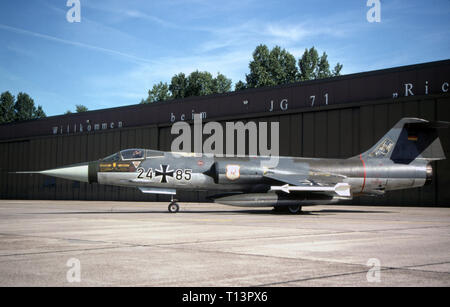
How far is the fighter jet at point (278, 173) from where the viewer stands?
18.8 metres

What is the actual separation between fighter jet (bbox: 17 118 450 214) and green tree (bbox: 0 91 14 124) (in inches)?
4051

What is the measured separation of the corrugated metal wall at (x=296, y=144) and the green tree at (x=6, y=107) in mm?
63999

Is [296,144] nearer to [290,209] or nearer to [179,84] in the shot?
[290,209]

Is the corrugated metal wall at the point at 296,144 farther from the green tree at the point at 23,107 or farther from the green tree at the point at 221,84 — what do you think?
the green tree at the point at 23,107

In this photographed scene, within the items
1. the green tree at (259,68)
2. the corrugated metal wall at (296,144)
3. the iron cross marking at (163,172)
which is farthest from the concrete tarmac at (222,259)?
the green tree at (259,68)

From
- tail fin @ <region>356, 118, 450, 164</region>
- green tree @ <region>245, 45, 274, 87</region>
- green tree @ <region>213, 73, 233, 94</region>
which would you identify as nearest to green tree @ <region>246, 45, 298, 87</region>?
green tree @ <region>245, 45, 274, 87</region>

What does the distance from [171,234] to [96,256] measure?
11.5 feet

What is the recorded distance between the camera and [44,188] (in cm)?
5044

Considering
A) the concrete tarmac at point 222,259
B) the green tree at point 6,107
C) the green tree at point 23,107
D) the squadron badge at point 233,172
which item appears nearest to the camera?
the concrete tarmac at point 222,259

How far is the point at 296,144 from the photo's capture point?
33.8m

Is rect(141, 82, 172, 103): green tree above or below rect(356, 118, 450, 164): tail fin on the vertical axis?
above

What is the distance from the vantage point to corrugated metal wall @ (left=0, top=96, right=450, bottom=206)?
2792 cm

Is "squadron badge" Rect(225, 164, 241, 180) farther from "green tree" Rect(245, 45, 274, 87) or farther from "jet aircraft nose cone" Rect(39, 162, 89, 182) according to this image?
"green tree" Rect(245, 45, 274, 87)
